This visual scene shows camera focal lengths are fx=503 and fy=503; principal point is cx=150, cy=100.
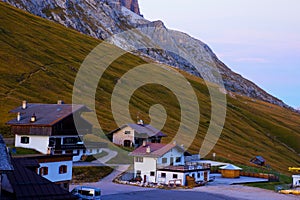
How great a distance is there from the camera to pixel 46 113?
79875 mm

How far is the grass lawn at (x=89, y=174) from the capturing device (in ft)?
227

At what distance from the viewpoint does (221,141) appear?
14412cm

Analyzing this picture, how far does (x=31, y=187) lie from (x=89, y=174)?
119 ft

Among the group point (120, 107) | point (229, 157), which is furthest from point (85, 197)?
point (120, 107)

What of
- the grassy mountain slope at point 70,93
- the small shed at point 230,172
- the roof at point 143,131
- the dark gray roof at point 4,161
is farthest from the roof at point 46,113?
the dark gray roof at point 4,161

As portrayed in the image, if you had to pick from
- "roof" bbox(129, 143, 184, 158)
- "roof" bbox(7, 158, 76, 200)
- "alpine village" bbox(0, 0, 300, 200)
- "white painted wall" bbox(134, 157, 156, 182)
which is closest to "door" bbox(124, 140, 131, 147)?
"alpine village" bbox(0, 0, 300, 200)

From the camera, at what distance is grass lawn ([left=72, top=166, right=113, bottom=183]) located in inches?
2729

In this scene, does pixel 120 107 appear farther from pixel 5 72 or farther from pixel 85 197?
pixel 85 197

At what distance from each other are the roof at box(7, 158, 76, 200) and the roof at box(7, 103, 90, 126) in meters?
37.8

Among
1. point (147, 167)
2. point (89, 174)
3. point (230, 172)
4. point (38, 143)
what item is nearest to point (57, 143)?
point (38, 143)

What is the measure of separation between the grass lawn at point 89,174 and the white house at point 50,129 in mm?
3489

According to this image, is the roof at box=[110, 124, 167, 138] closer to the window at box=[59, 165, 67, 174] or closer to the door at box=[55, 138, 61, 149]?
the door at box=[55, 138, 61, 149]

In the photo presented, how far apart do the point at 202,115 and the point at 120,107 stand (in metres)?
45.2

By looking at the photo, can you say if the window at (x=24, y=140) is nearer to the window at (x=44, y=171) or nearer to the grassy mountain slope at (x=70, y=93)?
the grassy mountain slope at (x=70, y=93)
